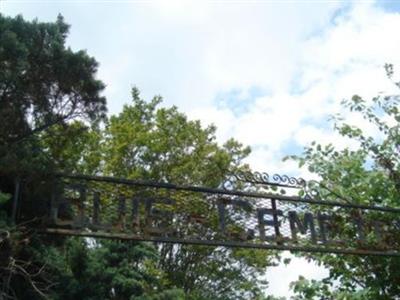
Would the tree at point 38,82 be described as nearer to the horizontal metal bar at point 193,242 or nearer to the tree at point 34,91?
the tree at point 34,91

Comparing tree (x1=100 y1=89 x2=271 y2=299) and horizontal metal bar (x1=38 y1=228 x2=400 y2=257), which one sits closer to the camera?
horizontal metal bar (x1=38 y1=228 x2=400 y2=257)

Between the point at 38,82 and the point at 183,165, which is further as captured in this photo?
the point at 183,165

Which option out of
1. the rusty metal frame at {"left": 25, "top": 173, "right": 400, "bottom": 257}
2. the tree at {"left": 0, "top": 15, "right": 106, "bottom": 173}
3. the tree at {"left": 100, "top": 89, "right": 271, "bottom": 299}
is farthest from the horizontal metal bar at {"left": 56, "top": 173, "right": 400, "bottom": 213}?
the tree at {"left": 100, "top": 89, "right": 271, "bottom": 299}

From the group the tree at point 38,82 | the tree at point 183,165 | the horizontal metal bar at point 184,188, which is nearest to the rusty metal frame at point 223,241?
the horizontal metal bar at point 184,188

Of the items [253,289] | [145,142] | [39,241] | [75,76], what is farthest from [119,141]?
[75,76]

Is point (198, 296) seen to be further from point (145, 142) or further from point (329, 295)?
point (329, 295)

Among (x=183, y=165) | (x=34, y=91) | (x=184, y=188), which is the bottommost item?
(x=184, y=188)

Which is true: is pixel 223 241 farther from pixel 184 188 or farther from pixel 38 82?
pixel 38 82

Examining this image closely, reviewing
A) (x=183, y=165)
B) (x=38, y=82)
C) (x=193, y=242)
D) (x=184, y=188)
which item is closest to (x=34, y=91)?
(x=38, y=82)

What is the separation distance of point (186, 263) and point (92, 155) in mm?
3574

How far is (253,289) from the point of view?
15.1m

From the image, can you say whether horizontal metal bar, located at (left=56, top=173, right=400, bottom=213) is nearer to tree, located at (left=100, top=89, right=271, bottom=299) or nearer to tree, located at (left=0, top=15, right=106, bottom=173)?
tree, located at (left=0, top=15, right=106, bottom=173)

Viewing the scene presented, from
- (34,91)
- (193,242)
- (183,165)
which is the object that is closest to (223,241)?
(193,242)

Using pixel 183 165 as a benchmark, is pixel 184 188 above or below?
below
